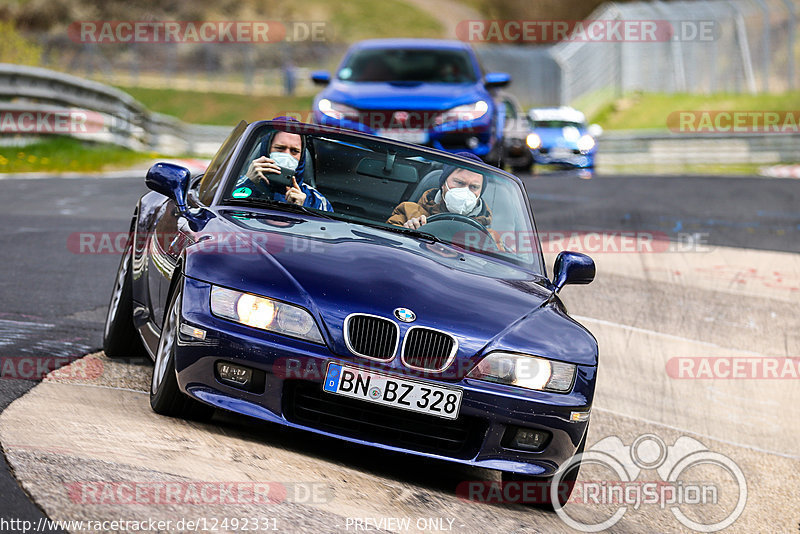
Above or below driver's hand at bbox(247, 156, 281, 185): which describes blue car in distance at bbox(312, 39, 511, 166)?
above

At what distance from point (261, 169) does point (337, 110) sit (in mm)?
7703

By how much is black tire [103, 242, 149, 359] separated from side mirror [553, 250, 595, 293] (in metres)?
2.14

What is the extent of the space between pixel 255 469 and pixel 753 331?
5466mm

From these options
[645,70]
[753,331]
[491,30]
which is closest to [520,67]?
[645,70]

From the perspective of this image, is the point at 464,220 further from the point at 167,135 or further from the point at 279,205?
the point at 167,135

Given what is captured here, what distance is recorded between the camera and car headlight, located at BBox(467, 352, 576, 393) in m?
4.60

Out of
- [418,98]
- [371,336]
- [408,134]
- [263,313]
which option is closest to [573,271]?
[371,336]

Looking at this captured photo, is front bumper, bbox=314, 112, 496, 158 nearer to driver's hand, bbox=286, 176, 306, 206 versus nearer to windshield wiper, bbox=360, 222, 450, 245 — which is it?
driver's hand, bbox=286, 176, 306, 206

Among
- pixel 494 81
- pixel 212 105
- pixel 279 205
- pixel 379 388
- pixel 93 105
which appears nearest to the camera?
pixel 379 388

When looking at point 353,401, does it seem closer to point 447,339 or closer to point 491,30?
point 447,339

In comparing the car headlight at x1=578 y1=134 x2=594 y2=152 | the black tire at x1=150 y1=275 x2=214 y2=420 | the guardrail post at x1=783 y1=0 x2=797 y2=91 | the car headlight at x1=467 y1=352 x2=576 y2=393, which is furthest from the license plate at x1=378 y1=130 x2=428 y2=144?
the guardrail post at x1=783 y1=0 x2=797 y2=91

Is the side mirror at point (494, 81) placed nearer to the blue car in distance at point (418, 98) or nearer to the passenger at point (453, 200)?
the blue car in distance at point (418, 98)

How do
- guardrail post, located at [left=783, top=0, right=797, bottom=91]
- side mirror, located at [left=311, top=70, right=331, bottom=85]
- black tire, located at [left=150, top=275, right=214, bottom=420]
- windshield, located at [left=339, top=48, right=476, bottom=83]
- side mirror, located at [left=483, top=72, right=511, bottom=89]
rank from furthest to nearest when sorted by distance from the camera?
guardrail post, located at [left=783, top=0, right=797, bottom=91] → side mirror, located at [left=311, top=70, right=331, bottom=85] → side mirror, located at [left=483, top=72, right=511, bottom=89] → windshield, located at [left=339, top=48, right=476, bottom=83] → black tire, located at [left=150, top=275, right=214, bottom=420]

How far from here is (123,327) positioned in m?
6.11
